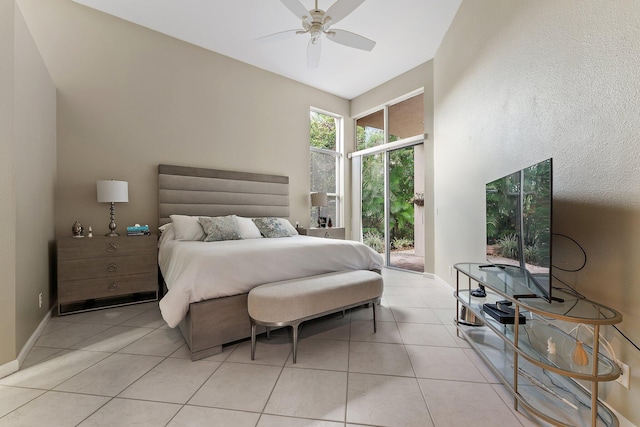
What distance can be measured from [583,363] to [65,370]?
117 inches

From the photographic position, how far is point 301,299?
191 cm

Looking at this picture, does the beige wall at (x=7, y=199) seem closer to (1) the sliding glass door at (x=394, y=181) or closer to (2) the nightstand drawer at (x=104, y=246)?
(2) the nightstand drawer at (x=104, y=246)

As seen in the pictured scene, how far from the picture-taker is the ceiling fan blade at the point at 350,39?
2.68m

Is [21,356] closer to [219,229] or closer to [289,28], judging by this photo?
[219,229]

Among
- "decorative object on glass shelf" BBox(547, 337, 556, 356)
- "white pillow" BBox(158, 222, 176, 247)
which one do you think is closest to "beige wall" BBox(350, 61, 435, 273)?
"decorative object on glass shelf" BBox(547, 337, 556, 356)

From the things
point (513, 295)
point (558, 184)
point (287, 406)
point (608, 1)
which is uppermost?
point (608, 1)

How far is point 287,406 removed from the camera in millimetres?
1437

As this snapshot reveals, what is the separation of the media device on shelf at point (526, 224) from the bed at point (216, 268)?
1.31 m

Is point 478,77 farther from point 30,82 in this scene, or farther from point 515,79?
point 30,82

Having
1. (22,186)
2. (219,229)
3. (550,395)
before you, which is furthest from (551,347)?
(22,186)

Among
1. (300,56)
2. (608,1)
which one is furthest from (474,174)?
(300,56)

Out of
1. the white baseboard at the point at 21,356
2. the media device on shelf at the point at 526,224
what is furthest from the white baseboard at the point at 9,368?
the media device on shelf at the point at 526,224

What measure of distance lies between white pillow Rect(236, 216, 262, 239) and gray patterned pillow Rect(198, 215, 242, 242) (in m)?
0.11

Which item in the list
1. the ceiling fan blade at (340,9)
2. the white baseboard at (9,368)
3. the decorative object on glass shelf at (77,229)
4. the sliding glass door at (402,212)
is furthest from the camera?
the sliding glass door at (402,212)
